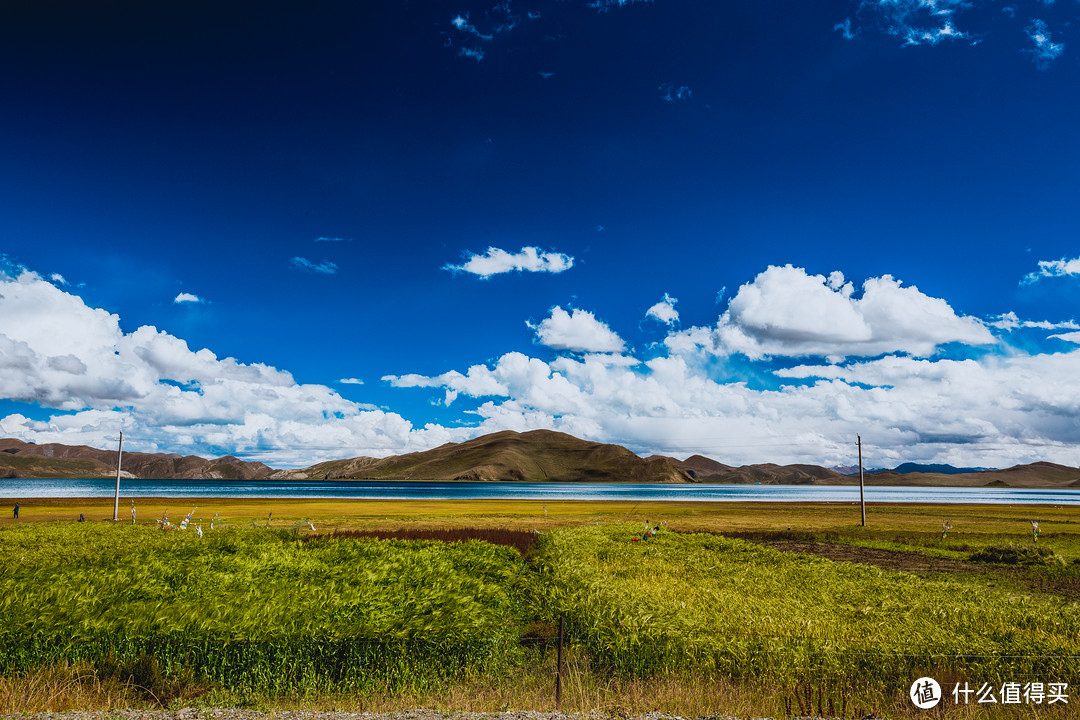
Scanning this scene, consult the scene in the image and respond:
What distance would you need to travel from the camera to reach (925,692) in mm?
10602

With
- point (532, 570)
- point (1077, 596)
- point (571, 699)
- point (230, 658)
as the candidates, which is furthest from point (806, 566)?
point (230, 658)

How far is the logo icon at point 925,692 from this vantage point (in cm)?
1040

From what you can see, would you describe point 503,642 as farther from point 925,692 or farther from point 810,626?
point 925,692

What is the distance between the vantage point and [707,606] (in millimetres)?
15203

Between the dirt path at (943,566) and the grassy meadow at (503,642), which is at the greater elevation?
the grassy meadow at (503,642)

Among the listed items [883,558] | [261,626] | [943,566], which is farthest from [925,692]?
[883,558]

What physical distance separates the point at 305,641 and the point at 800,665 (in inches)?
407

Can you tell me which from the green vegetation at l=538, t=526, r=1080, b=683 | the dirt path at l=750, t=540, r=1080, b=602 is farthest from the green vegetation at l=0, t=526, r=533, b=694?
the dirt path at l=750, t=540, r=1080, b=602

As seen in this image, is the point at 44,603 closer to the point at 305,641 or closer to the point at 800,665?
the point at 305,641

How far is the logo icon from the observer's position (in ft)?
34.1

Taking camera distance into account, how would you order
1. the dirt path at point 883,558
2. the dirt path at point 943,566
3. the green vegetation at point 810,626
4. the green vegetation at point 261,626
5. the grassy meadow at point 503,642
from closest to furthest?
1. the grassy meadow at point 503,642
2. the green vegetation at point 810,626
3. the green vegetation at point 261,626
4. the dirt path at point 943,566
5. the dirt path at point 883,558

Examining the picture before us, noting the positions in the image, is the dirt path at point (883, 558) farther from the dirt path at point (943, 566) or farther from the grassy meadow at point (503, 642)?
the grassy meadow at point (503, 642)

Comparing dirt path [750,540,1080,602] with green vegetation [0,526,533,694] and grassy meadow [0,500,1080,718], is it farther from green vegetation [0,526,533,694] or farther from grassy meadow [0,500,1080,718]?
green vegetation [0,526,533,694]

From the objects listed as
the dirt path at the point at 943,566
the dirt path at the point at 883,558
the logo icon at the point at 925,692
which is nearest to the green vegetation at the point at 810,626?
the logo icon at the point at 925,692
